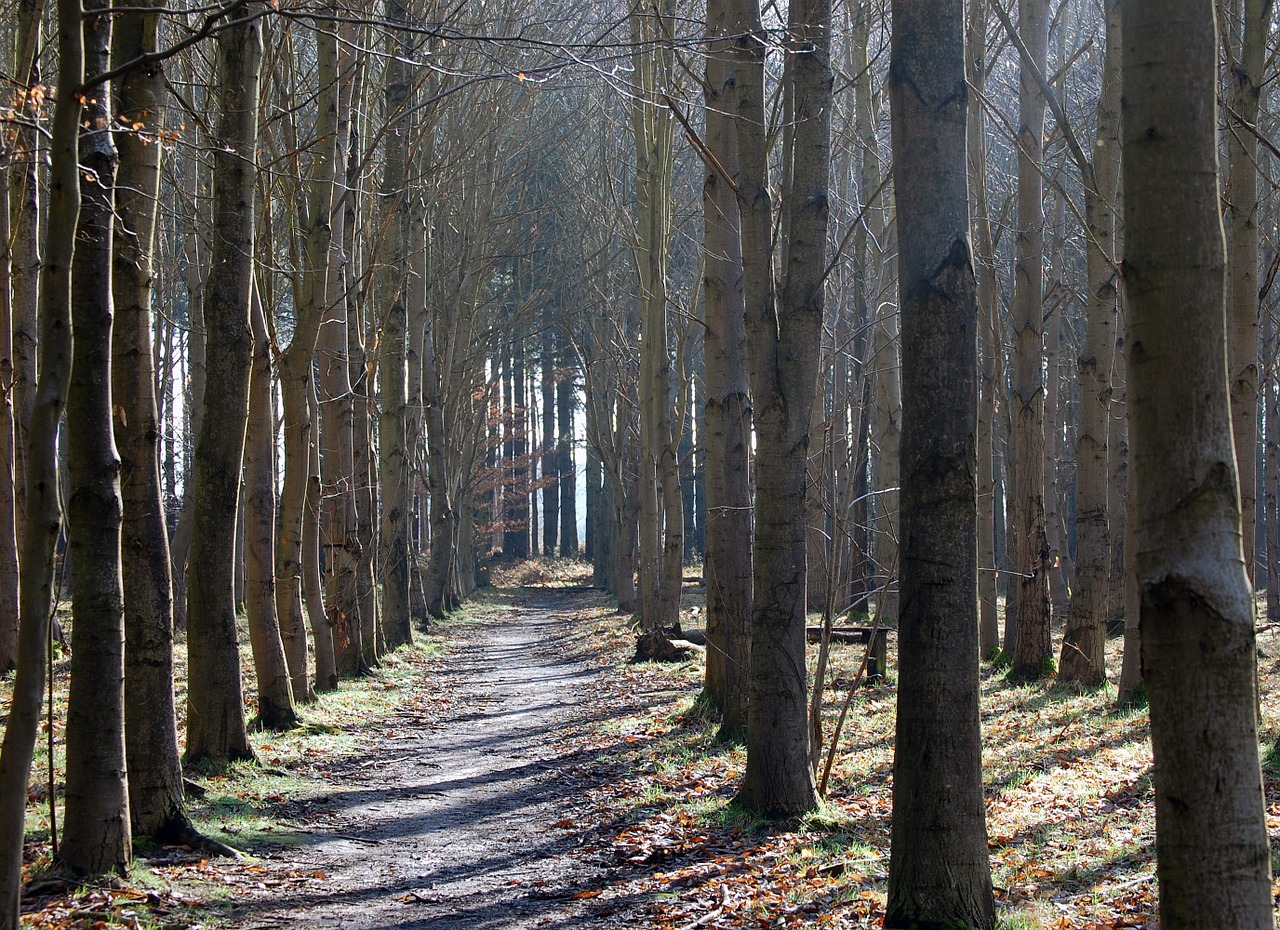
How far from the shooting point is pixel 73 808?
4906 millimetres

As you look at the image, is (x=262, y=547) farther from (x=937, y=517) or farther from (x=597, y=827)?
(x=937, y=517)

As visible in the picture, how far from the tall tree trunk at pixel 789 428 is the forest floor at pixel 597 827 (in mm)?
456

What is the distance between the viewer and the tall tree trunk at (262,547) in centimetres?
932

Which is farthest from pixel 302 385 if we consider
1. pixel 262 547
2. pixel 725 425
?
pixel 725 425

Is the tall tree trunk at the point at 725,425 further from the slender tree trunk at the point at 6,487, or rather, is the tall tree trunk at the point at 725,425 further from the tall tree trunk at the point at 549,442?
the tall tree trunk at the point at 549,442

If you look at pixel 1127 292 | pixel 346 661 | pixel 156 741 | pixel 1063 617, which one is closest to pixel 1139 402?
pixel 1127 292

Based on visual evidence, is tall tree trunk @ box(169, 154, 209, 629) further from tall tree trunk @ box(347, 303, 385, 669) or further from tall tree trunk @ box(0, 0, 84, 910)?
tall tree trunk @ box(0, 0, 84, 910)

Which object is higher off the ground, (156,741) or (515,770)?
(156,741)

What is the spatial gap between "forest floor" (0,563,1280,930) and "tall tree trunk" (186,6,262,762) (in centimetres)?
59

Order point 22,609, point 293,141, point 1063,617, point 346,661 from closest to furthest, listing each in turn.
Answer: point 22,609
point 293,141
point 346,661
point 1063,617

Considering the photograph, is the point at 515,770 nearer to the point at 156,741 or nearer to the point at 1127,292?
the point at 156,741

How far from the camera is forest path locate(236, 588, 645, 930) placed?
5160 millimetres

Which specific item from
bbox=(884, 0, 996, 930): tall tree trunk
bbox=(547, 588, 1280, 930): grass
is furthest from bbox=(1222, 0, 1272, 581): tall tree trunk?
bbox=(884, 0, 996, 930): tall tree trunk

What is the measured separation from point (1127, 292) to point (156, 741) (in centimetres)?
552
